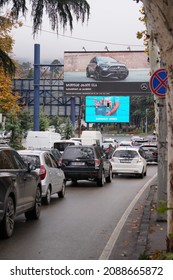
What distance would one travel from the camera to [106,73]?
43375 millimetres

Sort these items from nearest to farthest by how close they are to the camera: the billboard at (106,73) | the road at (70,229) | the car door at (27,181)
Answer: the road at (70,229), the car door at (27,181), the billboard at (106,73)

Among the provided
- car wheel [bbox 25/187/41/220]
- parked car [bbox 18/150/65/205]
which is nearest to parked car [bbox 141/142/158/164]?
parked car [bbox 18/150/65/205]

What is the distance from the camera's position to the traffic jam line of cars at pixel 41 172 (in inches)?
389

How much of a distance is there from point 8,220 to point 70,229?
154cm

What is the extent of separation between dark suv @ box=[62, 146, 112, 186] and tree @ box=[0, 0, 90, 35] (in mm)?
11591

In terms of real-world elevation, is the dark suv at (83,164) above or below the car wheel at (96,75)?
below

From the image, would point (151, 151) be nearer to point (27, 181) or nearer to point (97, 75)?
point (97, 75)

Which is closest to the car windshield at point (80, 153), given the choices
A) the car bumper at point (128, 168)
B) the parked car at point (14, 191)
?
the car bumper at point (128, 168)

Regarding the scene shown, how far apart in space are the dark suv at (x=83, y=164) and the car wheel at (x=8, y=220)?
10812 mm

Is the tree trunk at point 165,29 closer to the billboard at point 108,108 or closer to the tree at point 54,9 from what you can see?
the tree at point 54,9

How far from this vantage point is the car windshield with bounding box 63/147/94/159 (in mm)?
21047

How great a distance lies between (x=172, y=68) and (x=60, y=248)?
381 centimetres

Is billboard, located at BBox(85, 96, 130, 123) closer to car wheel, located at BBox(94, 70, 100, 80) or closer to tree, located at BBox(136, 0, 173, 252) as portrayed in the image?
car wheel, located at BBox(94, 70, 100, 80)
